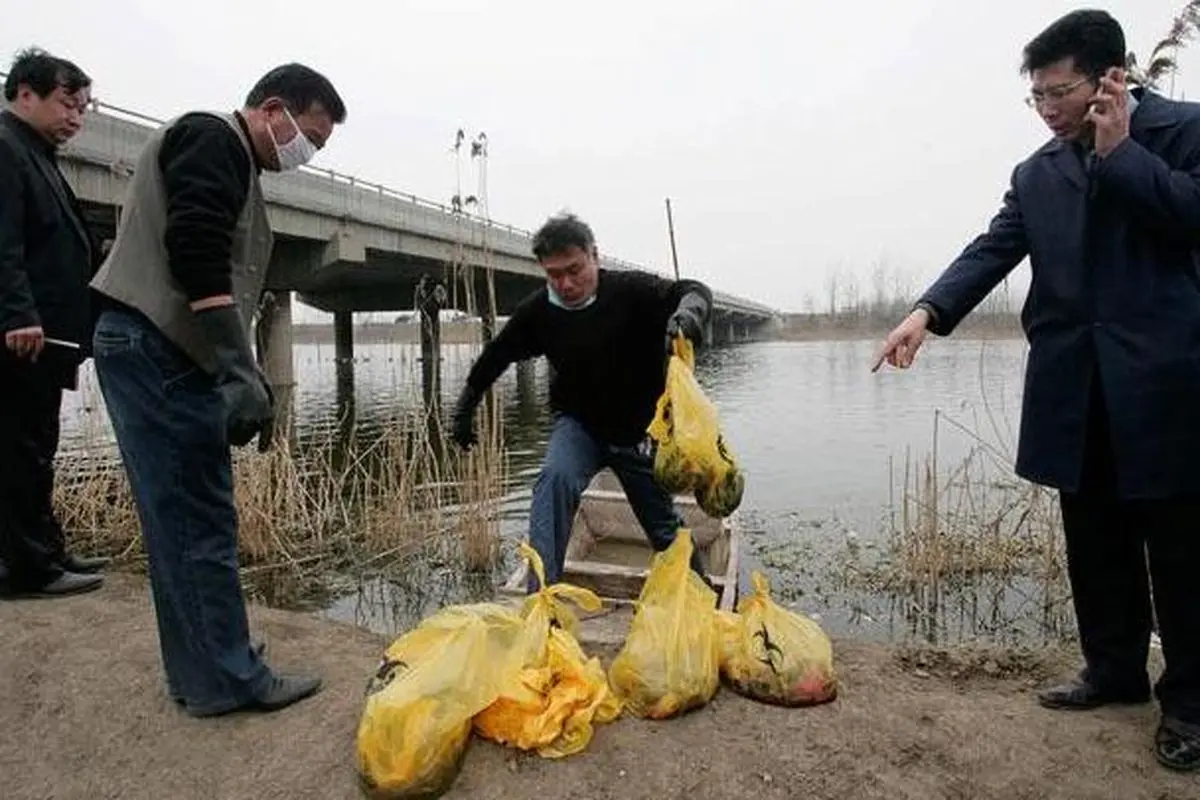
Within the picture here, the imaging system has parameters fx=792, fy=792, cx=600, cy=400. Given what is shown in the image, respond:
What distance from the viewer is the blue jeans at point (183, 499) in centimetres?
251

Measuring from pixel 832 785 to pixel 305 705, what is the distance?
5.88ft

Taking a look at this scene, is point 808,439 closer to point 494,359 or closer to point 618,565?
point 618,565

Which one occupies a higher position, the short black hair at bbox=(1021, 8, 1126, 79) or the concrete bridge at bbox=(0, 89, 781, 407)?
Result: the concrete bridge at bbox=(0, 89, 781, 407)

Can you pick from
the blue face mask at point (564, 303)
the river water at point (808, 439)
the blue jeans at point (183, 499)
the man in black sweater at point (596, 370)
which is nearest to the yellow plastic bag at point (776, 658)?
the man in black sweater at point (596, 370)

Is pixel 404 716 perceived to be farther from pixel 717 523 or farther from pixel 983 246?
pixel 717 523

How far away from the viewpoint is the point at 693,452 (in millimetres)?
2830

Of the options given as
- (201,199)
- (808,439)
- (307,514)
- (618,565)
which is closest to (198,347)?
(201,199)

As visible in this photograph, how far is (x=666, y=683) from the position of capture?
263 centimetres

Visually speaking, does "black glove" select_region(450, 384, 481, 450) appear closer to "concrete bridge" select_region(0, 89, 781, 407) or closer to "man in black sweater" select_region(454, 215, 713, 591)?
"man in black sweater" select_region(454, 215, 713, 591)

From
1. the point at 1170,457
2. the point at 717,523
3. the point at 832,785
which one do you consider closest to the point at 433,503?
the point at 717,523

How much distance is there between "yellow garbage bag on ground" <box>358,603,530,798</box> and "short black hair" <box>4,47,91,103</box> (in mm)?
3037

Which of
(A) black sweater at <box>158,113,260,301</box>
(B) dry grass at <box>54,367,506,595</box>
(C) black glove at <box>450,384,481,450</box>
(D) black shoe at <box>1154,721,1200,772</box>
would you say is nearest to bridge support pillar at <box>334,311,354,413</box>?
(B) dry grass at <box>54,367,506,595</box>

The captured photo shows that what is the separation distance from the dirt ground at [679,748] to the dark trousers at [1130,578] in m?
0.19

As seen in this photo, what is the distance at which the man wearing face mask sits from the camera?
2.37 metres
